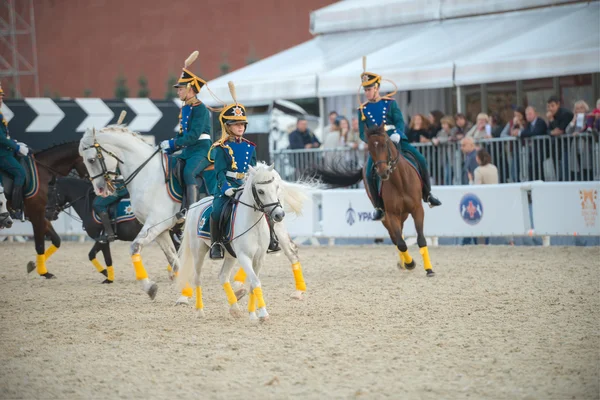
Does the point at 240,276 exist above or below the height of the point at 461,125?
below

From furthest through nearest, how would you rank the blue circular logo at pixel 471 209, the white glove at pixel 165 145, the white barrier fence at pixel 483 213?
1. the blue circular logo at pixel 471 209
2. the white barrier fence at pixel 483 213
3. the white glove at pixel 165 145

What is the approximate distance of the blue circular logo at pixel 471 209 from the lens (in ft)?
55.7

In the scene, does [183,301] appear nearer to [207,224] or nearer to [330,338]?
[207,224]

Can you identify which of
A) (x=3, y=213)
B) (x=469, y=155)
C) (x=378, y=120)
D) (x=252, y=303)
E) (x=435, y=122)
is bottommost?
(x=252, y=303)

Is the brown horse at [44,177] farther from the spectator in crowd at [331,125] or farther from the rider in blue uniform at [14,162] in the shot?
the spectator in crowd at [331,125]

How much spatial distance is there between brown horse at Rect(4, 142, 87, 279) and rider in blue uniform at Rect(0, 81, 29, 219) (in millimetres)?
196

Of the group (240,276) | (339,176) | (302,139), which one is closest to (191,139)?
(240,276)

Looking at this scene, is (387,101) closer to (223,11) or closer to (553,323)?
(553,323)

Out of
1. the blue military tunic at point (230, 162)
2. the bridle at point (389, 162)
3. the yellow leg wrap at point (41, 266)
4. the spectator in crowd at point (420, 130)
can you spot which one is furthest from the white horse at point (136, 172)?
the spectator in crowd at point (420, 130)

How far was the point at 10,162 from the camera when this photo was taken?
14.5 meters

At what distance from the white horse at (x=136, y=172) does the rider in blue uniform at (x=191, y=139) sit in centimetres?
26

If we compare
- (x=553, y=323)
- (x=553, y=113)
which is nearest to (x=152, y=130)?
(x=553, y=113)

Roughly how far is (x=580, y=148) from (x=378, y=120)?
16.3 feet

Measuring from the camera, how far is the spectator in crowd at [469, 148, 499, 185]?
677 inches
